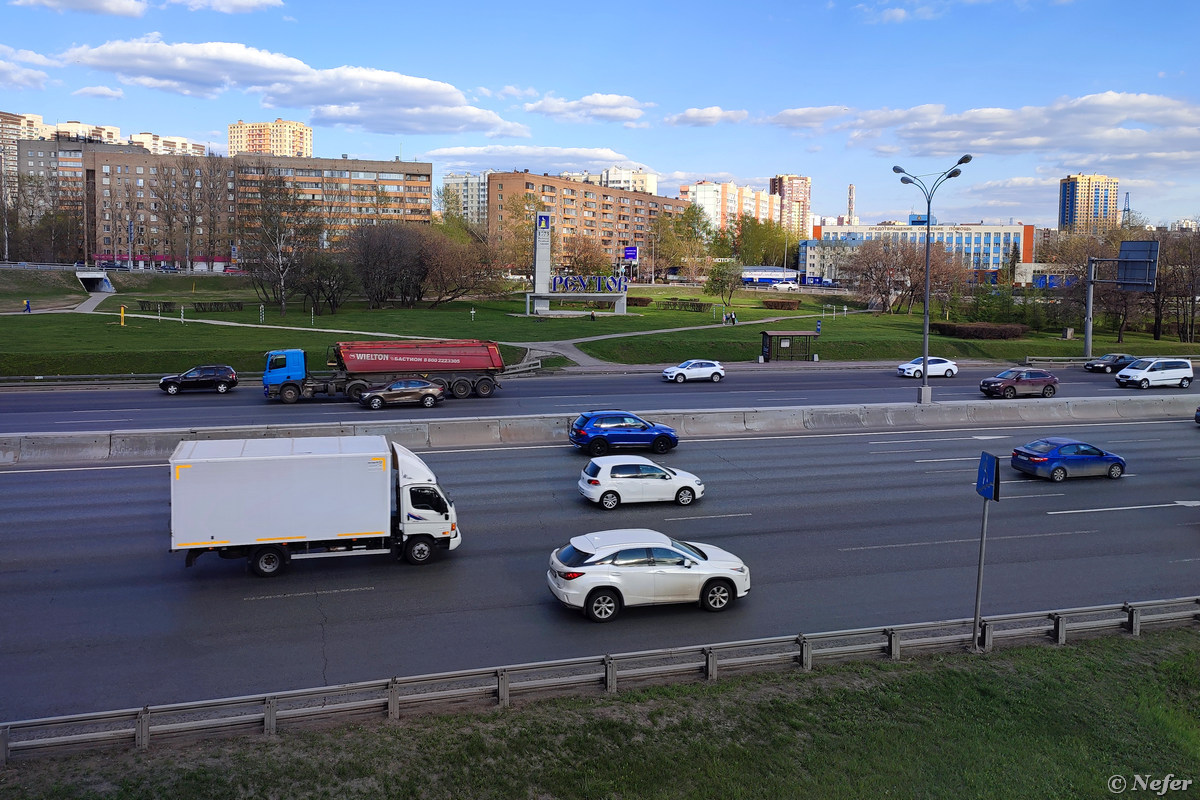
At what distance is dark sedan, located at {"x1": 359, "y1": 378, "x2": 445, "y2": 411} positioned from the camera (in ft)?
123

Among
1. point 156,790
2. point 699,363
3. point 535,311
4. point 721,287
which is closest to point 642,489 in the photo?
point 156,790

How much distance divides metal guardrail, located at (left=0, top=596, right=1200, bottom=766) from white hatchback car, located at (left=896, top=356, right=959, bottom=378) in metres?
38.1

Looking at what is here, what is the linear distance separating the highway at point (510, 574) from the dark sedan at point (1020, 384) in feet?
53.9

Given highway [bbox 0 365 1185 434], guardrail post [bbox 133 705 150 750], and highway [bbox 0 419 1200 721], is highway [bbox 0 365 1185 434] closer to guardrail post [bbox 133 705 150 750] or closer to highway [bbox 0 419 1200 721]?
highway [bbox 0 419 1200 721]

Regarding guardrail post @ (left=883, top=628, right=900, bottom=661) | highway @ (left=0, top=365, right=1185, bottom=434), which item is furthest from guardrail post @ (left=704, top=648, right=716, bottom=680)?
highway @ (left=0, top=365, right=1185, bottom=434)

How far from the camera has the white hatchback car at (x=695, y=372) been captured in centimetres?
4797

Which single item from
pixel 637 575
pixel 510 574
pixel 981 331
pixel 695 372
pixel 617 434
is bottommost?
pixel 510 574

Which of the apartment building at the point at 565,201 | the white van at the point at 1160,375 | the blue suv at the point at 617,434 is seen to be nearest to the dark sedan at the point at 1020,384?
the white van at the point at 1160,375

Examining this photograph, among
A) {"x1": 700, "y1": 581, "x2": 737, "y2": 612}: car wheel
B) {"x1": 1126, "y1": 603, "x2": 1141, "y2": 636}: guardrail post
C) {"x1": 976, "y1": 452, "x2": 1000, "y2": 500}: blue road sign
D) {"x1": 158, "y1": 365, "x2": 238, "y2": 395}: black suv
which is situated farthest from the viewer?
{"x1": 158, "y1": 365, "x2": 238, "y2": 395}: black suv

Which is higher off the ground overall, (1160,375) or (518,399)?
(1160,375)

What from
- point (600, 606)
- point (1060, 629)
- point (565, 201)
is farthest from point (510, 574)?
point (565, 201)

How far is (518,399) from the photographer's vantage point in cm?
3997

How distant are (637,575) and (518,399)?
2632 centimetres

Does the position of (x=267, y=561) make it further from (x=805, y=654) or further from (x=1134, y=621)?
(x=1134, y=621)
